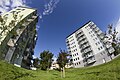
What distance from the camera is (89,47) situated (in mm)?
90562

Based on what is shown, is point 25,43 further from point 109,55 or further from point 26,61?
point 109,55

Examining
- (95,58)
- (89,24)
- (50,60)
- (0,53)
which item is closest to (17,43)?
(0,53)

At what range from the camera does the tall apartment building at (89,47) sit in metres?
82.2

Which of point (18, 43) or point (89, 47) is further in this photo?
point (89, 47)

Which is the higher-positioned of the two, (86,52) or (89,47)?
(89,47)

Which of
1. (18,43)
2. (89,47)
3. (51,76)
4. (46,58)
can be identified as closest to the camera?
(51,76)

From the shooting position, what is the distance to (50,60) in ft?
152

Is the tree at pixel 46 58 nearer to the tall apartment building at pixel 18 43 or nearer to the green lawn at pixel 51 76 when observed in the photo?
the tall apartment building at pixel 18 43

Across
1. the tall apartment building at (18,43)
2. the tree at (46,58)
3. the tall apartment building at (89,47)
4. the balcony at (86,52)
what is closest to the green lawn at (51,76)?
the tree at (46,58)

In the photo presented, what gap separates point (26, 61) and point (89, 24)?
5427cm

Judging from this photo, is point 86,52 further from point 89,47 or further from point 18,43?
point 18,43

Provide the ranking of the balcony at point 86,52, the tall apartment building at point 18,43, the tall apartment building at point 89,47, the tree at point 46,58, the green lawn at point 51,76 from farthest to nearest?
the balcony at point 86,52, the tall apartment building at point 89,47, the tall apartment building at point 18,43, the tree at point 46,58, the green lawn at point 51,76

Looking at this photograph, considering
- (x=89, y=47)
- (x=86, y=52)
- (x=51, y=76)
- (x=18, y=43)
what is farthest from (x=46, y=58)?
(x=89, y=47)

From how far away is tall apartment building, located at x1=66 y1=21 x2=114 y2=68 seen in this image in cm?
8219
